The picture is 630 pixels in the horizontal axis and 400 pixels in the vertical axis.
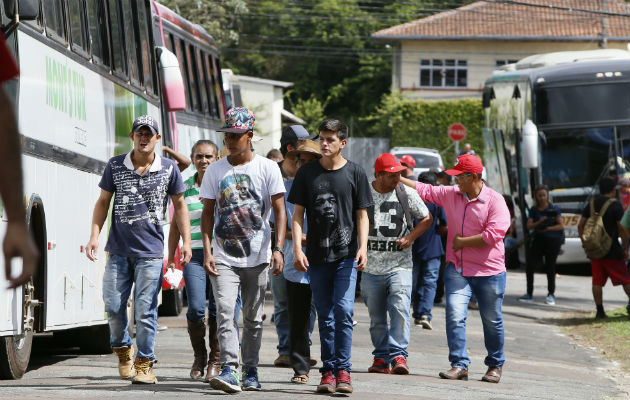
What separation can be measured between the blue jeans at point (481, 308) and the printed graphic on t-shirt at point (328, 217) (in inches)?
76.7

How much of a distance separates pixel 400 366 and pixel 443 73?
53.1 meters

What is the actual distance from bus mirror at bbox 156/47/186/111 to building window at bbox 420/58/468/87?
Result: 154ft

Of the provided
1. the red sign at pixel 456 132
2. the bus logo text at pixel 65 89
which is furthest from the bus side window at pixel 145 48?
the red sign at pixel 456 132

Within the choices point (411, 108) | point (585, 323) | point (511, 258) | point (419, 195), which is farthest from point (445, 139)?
point (419, 195)

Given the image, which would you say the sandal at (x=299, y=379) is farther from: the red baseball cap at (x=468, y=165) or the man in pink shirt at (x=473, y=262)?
the red baseball cap at (x=468, y=165)

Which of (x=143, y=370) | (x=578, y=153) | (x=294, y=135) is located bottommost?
(x=143, y=370)

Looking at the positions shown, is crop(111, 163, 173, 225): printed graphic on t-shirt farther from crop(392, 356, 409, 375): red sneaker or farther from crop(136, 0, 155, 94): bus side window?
crop(136, 0, 155, 94): bus side window

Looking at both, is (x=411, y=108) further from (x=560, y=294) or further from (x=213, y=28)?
(x=560, y=294)

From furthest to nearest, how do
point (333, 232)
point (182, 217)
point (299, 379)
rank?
point (299, 379) < point (182, 217) < point (333, 232)

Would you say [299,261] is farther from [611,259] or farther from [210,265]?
[611,259]

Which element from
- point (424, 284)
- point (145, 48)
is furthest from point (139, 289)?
point (424, 284)

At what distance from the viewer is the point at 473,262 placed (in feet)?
33.0

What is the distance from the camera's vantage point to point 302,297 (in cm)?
939

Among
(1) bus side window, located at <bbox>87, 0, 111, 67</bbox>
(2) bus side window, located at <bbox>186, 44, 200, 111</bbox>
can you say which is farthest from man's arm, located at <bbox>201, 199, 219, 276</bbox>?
(2) bus side window, located at <bbox>186, 44, 200, 111</bbox>
